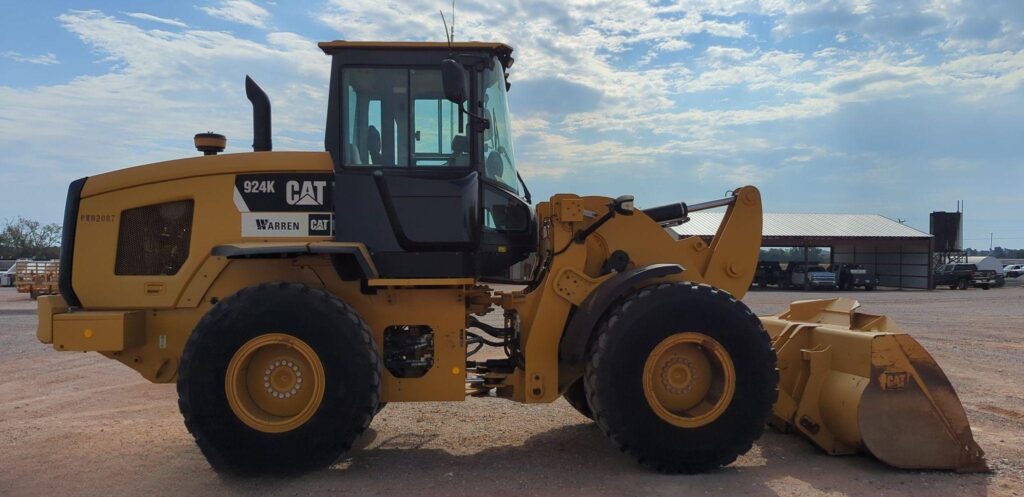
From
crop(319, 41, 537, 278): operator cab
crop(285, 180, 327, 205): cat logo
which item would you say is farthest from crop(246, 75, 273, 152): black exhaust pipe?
crop(319, 41, 537, 278): operator cab

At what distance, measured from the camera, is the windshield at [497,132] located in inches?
206

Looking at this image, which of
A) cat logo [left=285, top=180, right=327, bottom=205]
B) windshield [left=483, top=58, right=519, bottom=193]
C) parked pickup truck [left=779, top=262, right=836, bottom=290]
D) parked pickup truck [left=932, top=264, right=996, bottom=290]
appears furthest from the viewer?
parked pickup truck [left=932, top=264, right=996, bottom=290]

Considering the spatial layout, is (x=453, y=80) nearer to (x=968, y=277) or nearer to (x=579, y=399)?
(x=579, y=399)

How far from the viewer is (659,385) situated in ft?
16.2

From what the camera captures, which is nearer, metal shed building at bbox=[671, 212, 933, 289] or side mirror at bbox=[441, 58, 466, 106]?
side mirror at bbox=[441, 58, 466, 106]

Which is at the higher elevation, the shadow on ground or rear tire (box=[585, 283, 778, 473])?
rear tire (box=[585, 283, 778, 473])

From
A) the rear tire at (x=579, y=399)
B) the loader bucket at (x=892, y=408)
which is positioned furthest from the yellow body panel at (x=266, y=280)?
the loader bucket at (x=892, y=408)

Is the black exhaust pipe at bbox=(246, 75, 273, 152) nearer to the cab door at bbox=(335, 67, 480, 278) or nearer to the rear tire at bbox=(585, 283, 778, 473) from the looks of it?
the cab door at bbox=(335, 67, 480, 278)

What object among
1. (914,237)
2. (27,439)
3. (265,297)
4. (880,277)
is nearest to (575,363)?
(265,297)

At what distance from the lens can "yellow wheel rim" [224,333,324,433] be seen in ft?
15.5

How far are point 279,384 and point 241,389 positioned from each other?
24 cm

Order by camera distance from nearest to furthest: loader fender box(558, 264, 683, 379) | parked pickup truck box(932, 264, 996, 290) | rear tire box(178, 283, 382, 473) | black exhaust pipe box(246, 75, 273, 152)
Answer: rear tire box(178, 283, 382, 473) → loader fender box(558, 264, 683, 379) → black exhaust pipe box(246, 75, 273, 152) → parked pickup truck box(932, 264, 996, 290)

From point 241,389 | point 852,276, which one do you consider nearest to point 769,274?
point 852,276

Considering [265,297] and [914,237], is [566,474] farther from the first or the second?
[914,237]
